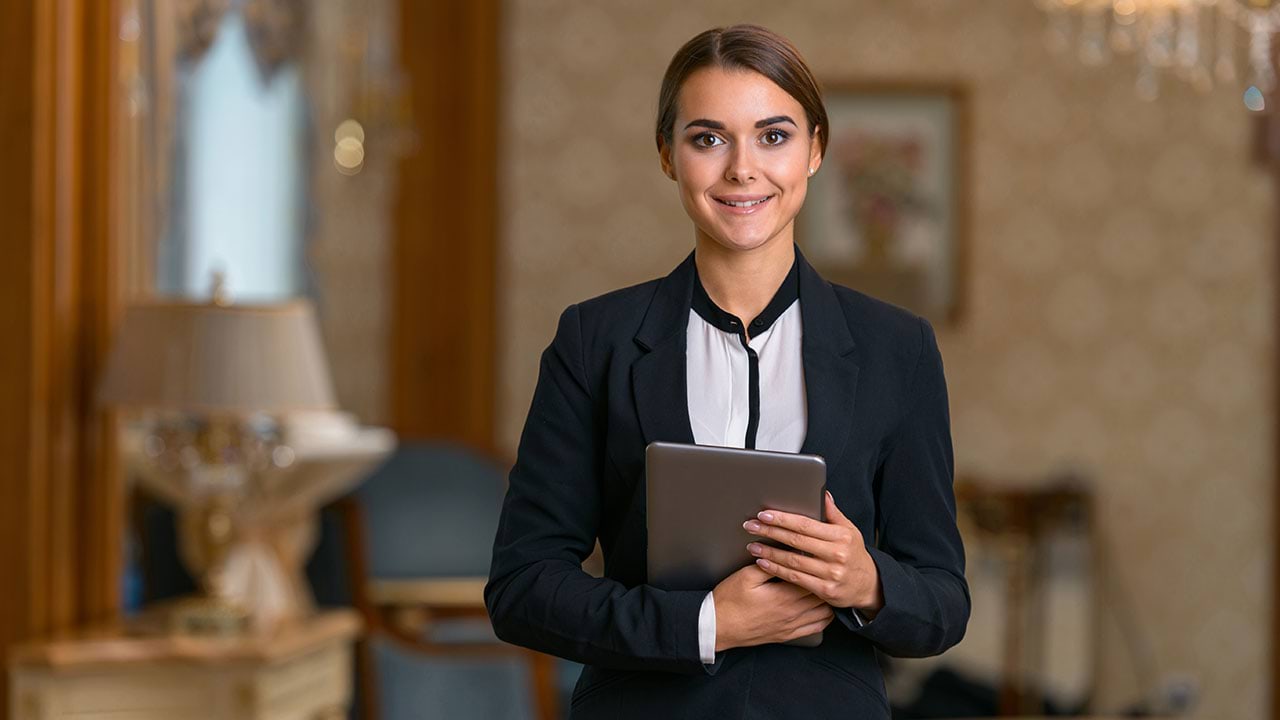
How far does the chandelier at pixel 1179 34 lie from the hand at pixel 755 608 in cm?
168

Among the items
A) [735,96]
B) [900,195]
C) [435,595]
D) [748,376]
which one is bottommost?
[435,595]

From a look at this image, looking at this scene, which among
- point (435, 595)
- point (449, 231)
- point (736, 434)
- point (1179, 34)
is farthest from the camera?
point (449, 231)

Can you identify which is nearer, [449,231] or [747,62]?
[747,62]

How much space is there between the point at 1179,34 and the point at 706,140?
9.65 feet

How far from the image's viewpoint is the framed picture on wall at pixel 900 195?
592 cm

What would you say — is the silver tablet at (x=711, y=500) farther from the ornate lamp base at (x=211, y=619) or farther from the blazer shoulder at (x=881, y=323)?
the ornate lamp base at (x=211, y=619)

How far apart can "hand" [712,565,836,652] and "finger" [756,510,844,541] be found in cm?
5

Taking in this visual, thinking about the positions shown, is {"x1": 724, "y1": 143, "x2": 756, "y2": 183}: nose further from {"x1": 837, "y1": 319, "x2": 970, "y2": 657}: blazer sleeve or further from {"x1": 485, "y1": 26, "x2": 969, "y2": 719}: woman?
{"x1": 837, "y1": 319, "x2": 970, "y2": 657}: blazer sleeve

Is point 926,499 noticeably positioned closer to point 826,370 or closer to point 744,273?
point 826,370

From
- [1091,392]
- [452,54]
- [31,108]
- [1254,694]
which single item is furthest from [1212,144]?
[31,108]

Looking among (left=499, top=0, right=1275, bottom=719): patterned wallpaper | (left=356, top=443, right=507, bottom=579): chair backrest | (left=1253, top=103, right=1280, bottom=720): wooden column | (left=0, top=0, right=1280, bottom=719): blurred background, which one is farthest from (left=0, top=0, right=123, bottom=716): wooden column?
(left=1253, top=103, right=1280, bottom=720): wooden column

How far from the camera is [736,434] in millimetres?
1243

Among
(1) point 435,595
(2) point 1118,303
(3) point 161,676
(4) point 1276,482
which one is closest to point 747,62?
(3) point 161,676

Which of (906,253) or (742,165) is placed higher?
(906,253)
